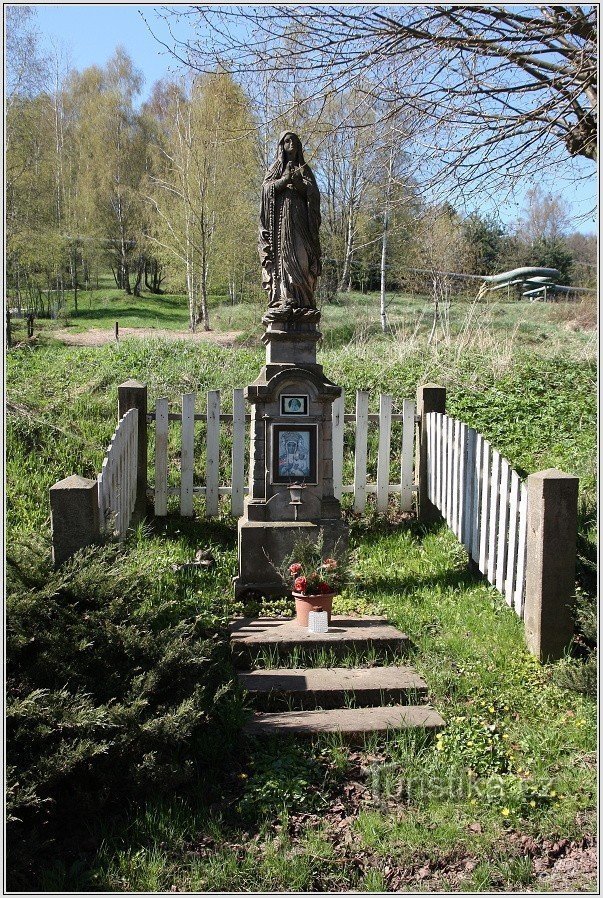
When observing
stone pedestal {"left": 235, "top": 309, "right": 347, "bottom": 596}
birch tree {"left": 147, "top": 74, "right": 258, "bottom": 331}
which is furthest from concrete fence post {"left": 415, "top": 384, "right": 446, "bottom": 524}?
birch tree {"left": 147, "top": 74, "right": 258, "bottom": 331}

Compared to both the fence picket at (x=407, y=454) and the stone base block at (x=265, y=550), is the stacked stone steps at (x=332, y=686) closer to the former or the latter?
the stone base block at (x=265, y=550)

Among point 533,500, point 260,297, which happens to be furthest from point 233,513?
point 260,297

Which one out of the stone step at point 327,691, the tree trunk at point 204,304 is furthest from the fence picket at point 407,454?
the tree trunk at point 204,304

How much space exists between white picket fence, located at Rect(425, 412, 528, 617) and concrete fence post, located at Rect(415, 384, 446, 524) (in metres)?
0.20

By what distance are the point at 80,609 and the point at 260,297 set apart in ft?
68.3

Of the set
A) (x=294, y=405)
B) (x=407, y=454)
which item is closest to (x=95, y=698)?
(x=294, y=405)

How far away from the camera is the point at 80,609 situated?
Result: 428cm

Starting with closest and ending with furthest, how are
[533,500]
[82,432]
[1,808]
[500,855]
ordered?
1. [1,808]
2. [500,855]
3. [533,500]
4. [82,432]

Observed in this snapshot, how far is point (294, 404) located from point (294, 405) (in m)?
0.01

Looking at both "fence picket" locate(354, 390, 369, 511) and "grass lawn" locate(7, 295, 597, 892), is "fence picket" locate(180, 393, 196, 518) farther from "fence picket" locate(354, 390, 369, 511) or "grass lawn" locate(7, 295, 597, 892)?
"fence picket" locate(354, 390, 369, 511)

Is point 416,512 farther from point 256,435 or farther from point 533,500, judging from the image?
point 533,500

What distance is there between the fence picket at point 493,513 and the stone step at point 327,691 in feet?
5.28

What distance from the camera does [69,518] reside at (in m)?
4.57

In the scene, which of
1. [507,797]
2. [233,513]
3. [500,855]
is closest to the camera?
[500,855]
